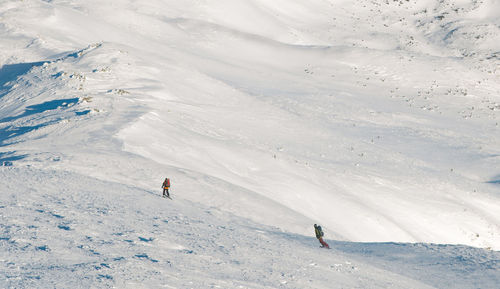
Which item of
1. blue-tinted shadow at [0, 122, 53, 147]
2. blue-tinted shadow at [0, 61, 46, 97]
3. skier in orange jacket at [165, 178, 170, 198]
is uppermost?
blue-tinted shadow at [0, 61, 46, 97]

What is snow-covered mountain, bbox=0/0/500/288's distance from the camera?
991 centimetres

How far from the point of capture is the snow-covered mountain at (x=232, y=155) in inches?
390

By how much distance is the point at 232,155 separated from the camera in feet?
67.1

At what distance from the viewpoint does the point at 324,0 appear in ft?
224

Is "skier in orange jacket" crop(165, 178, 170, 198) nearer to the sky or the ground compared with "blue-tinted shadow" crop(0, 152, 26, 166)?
nearer to the sky

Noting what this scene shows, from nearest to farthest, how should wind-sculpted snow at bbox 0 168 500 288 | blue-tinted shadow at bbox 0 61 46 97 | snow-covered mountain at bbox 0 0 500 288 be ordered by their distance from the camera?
1. wind-sculpted snow at bbox 0 168 500 288
2. snow-covered mountain at bbox 0 0 500 288
3. blue-tinted shadow at bbox 0 61 46 97

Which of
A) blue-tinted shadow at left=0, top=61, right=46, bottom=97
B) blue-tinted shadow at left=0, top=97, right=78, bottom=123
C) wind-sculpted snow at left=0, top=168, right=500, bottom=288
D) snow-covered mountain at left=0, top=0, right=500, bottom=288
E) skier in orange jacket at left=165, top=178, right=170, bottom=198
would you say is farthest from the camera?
blue-tinted shadow at left=0, top=61, right=46, bottom=97

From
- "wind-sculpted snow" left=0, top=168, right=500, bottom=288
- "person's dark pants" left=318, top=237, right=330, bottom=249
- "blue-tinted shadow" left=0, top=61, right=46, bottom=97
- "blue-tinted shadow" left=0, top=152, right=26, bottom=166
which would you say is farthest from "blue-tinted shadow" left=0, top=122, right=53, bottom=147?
"person's dark pants" left=318, top=237, right=330, bottom=249

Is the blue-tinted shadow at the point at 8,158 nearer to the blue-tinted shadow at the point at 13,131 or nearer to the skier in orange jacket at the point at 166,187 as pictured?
the blue-tinted shadow at the point at 13,131

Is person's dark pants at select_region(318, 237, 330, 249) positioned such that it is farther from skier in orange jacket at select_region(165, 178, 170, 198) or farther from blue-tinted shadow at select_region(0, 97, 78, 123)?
blue-tinted shadow at select_region(0, 97, 78, 123)

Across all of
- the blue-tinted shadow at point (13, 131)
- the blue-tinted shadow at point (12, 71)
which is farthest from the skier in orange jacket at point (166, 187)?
the blue-tinted shadow at point (12, 71)

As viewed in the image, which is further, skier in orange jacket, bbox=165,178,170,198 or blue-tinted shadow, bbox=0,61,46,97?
blue-tinted shadow, bbox=0,61,46,97

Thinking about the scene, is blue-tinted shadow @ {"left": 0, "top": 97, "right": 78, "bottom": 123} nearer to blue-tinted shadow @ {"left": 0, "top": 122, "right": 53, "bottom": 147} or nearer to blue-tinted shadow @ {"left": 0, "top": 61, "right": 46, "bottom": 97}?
blue-tinted shadow @ {"left": 0, "top": 122, "right": 53, "bottom": 147}

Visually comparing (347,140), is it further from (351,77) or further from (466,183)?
(351,77)
